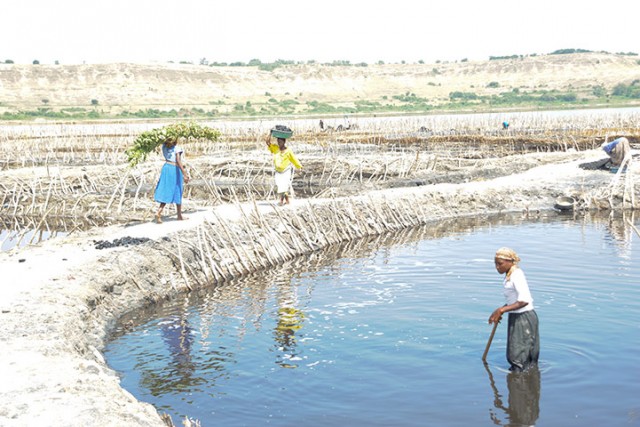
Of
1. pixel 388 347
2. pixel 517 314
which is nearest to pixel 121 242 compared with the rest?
pixel 388 347

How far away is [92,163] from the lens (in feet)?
85.9

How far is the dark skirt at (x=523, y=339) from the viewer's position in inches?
260

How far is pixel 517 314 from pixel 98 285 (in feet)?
17.6

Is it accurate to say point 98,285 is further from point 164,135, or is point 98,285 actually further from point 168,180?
point 164,135

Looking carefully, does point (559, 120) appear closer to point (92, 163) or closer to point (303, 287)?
point (92, 163)

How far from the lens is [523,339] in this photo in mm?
6738

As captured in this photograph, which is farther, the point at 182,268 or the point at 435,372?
the point at 182,268

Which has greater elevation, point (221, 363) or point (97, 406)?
point (97, 406)

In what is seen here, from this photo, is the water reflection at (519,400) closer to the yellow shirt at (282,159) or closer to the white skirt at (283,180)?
the yellow shirt at (282,159)

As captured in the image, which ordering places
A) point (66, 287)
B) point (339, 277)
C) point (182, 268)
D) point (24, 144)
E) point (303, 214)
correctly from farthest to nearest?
1. point (24, 144)
2. point (303, 214)
3. point (339, 277)
4. point (182, 268)
5. point (66, 287)

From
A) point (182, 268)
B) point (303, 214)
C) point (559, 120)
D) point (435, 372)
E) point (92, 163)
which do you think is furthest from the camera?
point (559, 120)

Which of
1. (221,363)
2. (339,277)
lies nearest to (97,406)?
(221,363)

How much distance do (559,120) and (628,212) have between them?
20.8 meters

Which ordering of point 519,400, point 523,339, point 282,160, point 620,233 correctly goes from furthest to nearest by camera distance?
point 620,233
point 282,160
point 523,339
point 519,400
